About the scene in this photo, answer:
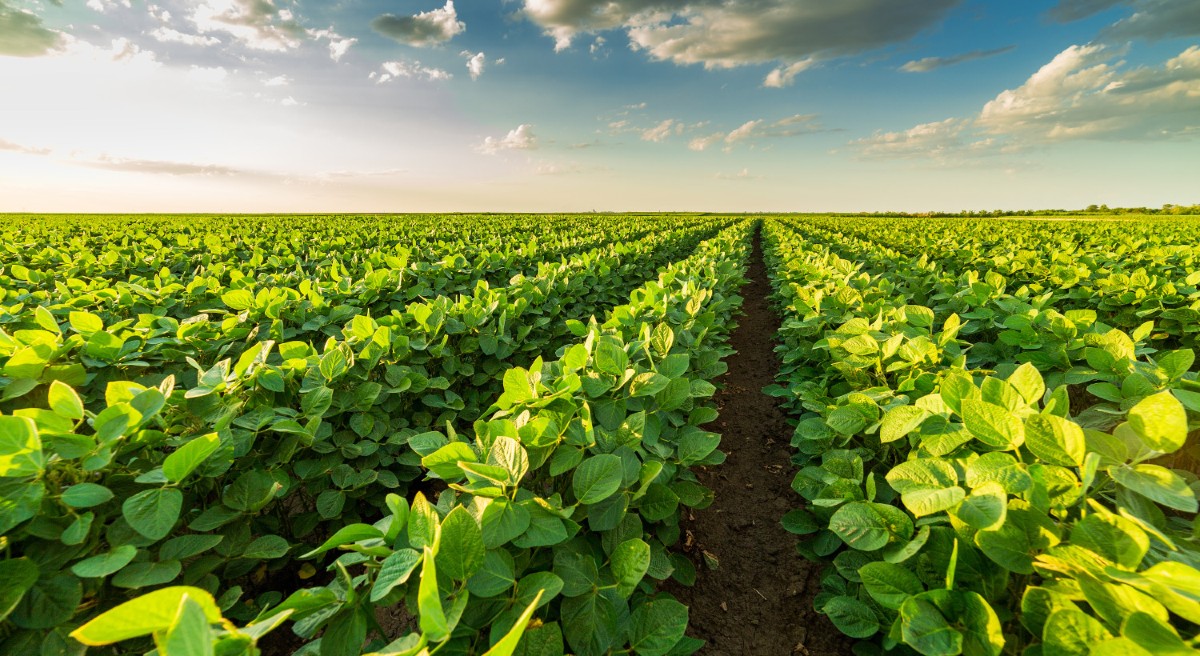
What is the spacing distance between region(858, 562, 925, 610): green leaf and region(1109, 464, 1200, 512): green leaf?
52 centimetres

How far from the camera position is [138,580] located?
A: 1433 mm

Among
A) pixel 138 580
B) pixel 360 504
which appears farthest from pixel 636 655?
pixel 360 504

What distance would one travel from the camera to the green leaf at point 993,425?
1269 millimetres

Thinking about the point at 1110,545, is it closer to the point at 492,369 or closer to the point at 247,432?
the point at 247,432

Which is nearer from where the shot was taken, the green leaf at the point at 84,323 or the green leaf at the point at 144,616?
the green leaf at the point at 144,616

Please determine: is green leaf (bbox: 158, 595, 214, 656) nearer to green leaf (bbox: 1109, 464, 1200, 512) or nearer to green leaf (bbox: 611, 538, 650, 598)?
green leaf (bbox: 611, 538, 650, 598)

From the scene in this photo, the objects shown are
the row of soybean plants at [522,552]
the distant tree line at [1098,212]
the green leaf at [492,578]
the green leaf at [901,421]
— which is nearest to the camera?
the row of soybean plants at [522,552]

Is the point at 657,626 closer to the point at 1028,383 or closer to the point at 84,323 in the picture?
the point at 1028,383

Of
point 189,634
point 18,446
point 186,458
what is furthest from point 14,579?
point 189,634

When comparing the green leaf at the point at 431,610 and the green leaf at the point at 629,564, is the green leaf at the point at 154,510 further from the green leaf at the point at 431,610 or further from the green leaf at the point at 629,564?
the green leaf at the point at 629,564

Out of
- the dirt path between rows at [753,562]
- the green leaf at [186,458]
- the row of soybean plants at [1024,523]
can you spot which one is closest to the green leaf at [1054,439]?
the row of soybean plants at [1024,523]

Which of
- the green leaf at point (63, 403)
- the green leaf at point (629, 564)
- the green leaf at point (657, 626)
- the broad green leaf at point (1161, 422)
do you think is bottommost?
the green leaf at point (657, 626)

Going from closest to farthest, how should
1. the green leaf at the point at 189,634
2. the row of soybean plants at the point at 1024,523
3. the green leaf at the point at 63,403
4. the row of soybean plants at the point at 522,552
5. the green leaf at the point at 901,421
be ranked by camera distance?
the green leaf at the point at 189,634
the row of soybean plants at the point at 522,552
the row of soybean plants at the point at 1024,523
the green leaf at the point at 63,403
the green leaf at the point at 901,421

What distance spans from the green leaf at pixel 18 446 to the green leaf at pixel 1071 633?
237 centimetres
